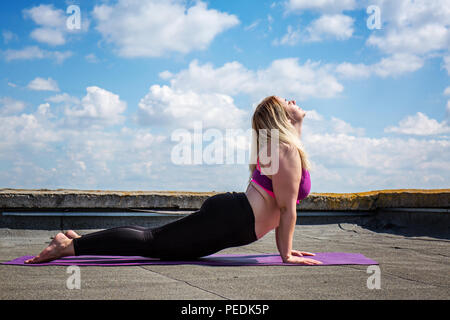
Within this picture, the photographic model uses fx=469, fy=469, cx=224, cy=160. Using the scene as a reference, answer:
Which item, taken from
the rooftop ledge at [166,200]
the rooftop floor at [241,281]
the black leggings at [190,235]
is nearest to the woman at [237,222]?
the black leggings at [190,235]

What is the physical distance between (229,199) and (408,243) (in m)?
2.38

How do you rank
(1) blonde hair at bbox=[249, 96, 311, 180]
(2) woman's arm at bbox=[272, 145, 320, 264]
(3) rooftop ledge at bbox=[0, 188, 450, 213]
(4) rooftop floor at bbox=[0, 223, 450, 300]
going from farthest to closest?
(3) rooftop ledge at bbox=[0, 188, 450, 213], (1) blonde hair at bbox=[249, 96, 311, 180], (2) woman's arm at bbox=[272, 145, 320, 264], (4) rooftop floor at bbox=[0, 223, 450, 300]

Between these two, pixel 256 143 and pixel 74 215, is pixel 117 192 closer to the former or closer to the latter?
pixel 74 215

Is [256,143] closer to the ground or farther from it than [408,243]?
farther from it

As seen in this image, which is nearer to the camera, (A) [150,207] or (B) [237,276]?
(B) [237,276]

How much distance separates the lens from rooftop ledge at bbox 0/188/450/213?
4938 millimetres

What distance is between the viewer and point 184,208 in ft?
17.6

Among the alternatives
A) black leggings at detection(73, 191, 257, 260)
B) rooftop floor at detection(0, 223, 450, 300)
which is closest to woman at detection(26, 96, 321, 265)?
black leggings at detection(73, 191, 257, 260)

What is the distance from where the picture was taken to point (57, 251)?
3240 millimetres

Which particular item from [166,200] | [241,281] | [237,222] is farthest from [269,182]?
[166,200]

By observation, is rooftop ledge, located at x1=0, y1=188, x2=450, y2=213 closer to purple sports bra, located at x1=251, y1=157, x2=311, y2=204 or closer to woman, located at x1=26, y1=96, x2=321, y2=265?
woman, located at x1=26, y1=96, x2=321, y2=265

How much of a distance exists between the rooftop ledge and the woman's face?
6.97 ft

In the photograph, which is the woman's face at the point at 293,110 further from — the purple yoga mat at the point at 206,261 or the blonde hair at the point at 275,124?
the purple yoga mat at the point at 206,261
